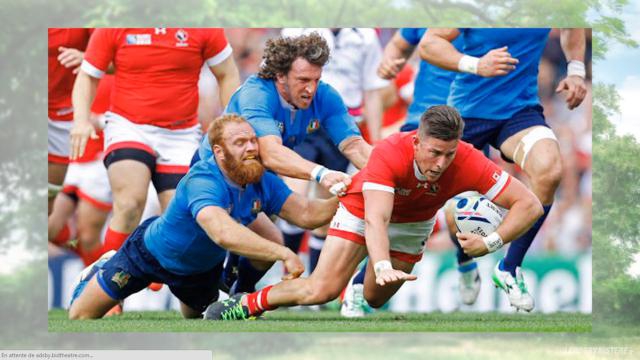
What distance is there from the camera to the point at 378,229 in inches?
278

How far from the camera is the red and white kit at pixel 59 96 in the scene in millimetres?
9430

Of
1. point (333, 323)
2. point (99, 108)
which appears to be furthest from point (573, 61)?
point (99, 108)

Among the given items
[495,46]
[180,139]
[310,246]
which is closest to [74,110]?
[180,139]

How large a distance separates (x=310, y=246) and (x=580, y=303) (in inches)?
92.6

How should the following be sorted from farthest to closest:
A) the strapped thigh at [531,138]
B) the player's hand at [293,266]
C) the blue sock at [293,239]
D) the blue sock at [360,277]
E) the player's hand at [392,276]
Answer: the blue sock at [293,239], the strapped thigh at [531,138], the blue sock at [360,277], the player's hand at [293,266], the player's hand at [392,276]

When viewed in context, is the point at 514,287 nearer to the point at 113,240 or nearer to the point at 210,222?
the point at 210,222

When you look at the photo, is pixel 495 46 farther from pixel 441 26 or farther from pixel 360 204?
pixel 360 204

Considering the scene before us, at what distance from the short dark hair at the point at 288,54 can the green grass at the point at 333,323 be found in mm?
1891

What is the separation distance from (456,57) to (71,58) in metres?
3.23

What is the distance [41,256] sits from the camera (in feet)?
31.0

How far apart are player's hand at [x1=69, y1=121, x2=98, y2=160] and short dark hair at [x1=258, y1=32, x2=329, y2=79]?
162cm

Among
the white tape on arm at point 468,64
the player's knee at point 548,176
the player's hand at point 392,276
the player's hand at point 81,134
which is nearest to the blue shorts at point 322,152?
the white tape on arm at point 468,64

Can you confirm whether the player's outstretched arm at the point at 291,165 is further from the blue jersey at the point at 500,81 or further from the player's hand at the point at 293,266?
the blue jersey at the point at 500,81

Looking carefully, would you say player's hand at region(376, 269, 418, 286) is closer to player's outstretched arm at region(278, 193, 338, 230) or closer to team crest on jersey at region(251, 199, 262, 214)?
player's outstretched arm at region(278, 193, 338, 230)
